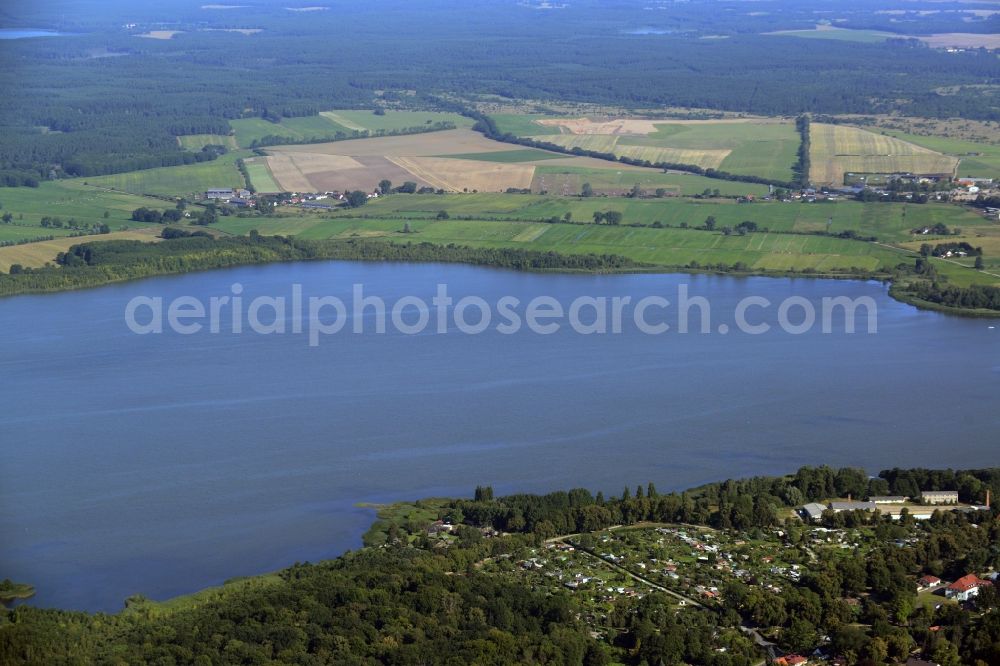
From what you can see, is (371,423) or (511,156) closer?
(371,423)

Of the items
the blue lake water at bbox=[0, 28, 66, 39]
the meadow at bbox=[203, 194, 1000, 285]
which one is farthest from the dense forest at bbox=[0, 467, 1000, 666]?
the blue lake water at bbox=[0, 28, 66, 39]

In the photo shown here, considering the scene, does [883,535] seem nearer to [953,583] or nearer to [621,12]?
[953,583]

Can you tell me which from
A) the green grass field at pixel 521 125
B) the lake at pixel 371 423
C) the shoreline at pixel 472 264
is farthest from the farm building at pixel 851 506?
the green grass field at pixel 521 125

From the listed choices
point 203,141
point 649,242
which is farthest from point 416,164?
point 649,242

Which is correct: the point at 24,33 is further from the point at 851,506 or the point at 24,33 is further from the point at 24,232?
the point at 851,506

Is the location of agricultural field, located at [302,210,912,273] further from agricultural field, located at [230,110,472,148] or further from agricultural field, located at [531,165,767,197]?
agricultural field, located at [230,110,472,148]

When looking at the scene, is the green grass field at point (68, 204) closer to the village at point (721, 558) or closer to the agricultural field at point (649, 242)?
the agricultural field at point (649, 242)
